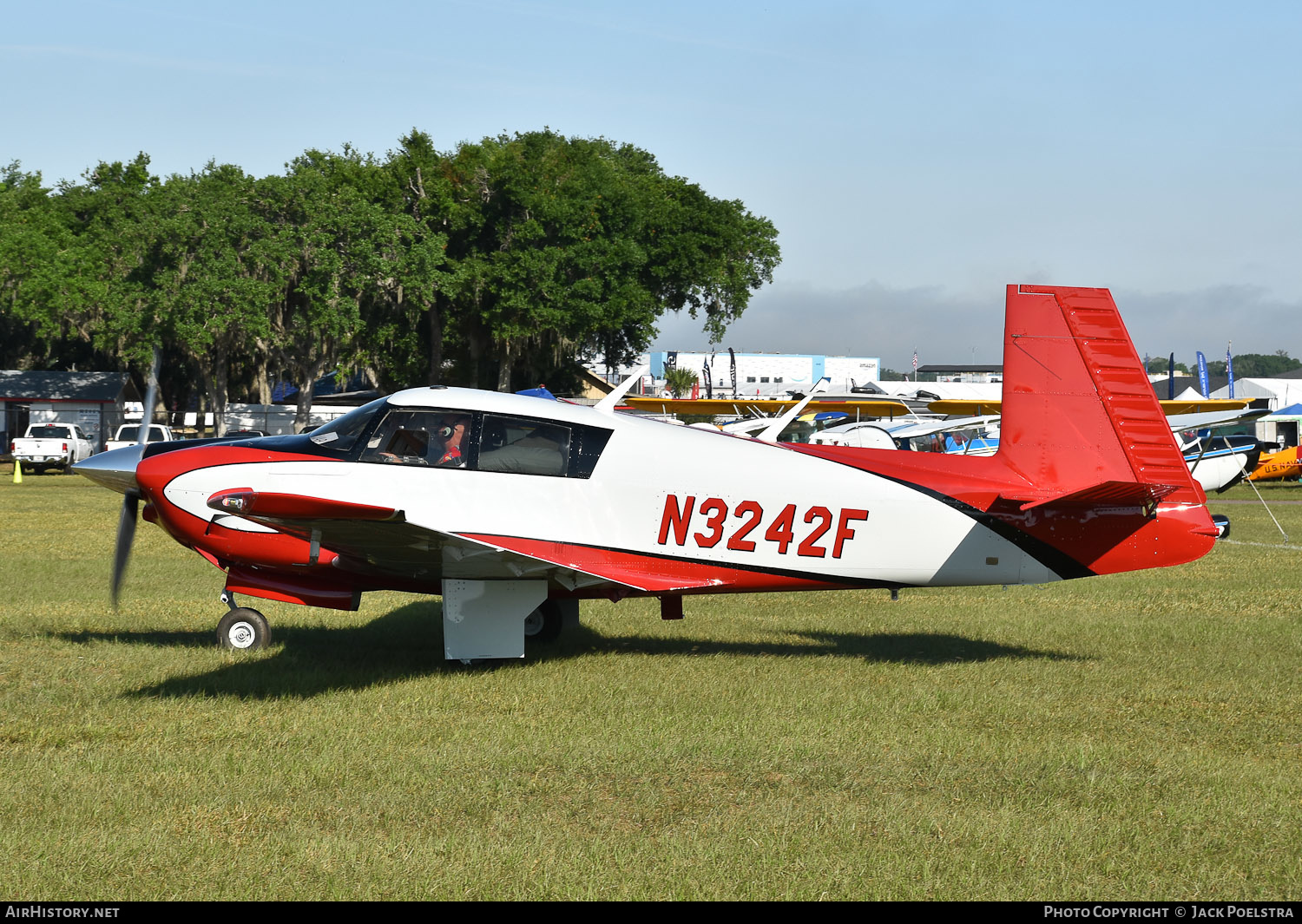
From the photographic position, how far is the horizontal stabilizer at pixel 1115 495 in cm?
787

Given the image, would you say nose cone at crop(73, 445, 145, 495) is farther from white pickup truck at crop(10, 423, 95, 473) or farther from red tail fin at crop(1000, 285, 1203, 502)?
white pickup truck at crop(10, 423, 95, 473)

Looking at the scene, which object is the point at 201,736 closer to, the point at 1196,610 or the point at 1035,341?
the point at 1035,341

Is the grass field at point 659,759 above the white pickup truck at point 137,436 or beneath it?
beneath

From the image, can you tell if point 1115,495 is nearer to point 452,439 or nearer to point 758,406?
point 452,439

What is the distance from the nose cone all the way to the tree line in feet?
118

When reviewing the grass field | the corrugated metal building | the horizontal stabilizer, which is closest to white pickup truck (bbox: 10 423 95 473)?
the corrugated metal building

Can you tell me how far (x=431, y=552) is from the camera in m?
8.12

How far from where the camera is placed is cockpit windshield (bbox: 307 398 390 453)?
8.59 metres

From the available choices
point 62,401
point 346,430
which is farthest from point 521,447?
point 62,401

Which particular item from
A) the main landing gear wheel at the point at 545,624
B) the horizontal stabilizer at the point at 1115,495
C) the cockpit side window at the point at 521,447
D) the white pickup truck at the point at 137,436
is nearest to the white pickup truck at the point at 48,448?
the white pickup truck at the point at 137,436

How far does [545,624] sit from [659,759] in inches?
154

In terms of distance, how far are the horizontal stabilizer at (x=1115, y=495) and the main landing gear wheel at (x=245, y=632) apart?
6284 mm

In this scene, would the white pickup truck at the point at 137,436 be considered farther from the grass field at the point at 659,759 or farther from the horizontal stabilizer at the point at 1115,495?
the horizontal stabilizer at the point at 1115,495

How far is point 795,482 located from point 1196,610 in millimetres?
5716
